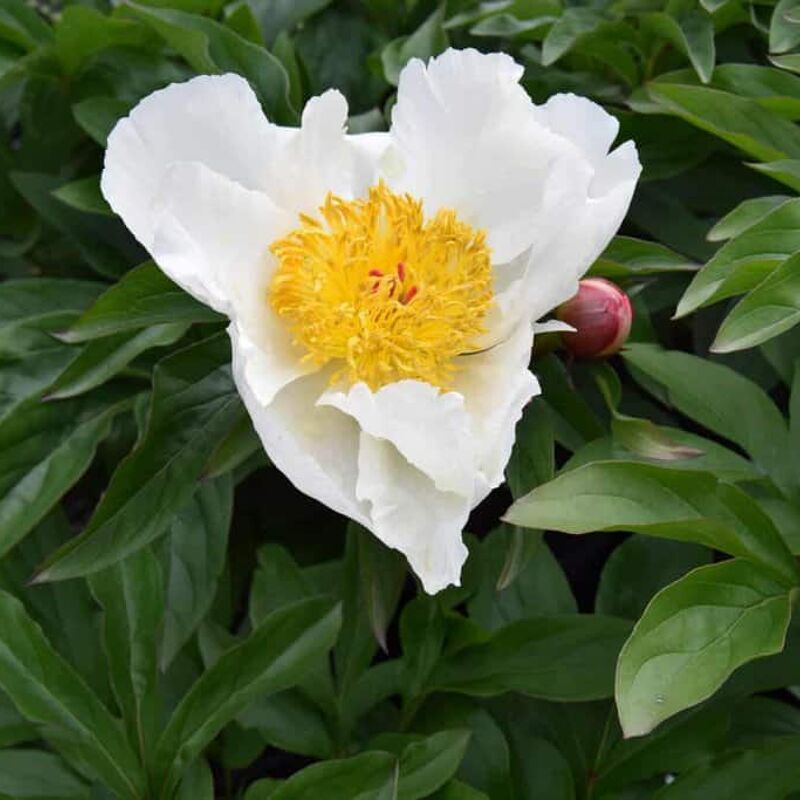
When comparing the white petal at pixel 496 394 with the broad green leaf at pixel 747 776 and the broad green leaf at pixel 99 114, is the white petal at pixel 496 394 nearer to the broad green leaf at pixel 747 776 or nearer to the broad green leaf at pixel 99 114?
the broad green leaf at pixel 747 776

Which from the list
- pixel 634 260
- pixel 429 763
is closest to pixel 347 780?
pixel 429 763

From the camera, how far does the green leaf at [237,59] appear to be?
93 centimetres

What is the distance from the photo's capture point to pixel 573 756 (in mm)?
893

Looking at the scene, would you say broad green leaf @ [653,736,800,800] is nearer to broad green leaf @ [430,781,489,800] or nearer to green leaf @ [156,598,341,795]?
broad green leaf @ [430,781,489,800]

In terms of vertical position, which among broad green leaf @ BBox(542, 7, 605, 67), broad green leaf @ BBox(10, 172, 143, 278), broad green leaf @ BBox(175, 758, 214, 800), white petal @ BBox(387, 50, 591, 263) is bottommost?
broad green leaf @ BBox(175, 758, 214, 800)

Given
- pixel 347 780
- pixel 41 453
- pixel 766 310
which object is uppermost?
pixel 766 310

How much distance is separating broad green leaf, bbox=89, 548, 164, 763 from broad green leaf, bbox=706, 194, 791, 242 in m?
0.45

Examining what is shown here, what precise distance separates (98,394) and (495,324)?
0.32 m

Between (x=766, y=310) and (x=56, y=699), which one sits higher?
(x=766, y=310)

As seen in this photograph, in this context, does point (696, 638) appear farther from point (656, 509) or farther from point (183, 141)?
point (183, 141)

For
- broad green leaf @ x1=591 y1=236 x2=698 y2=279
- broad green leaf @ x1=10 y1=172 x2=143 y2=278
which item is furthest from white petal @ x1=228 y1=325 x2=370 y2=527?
broad green leaf @ x1=10 y1=172 x2=143 y2=278

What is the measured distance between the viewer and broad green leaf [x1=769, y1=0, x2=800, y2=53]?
951 millimetres

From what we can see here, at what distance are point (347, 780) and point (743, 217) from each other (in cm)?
45

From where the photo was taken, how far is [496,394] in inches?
30.0
